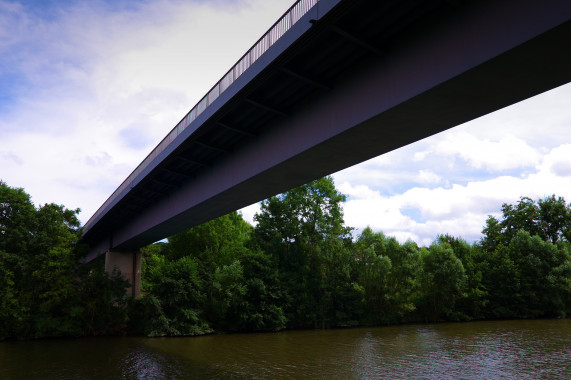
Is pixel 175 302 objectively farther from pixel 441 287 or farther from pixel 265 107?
pixel 441 287

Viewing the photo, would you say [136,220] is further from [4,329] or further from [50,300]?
[4,329]

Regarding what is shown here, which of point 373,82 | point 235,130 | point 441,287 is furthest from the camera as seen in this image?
point 441,287

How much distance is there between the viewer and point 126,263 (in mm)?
36625

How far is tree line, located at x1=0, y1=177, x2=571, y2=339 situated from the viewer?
2873 cm

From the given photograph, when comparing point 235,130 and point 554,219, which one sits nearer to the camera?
point 235,130

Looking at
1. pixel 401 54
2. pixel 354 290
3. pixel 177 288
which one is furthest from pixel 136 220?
pixel 401 54

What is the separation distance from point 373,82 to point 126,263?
32798mm

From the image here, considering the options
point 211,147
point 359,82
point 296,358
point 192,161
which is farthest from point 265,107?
point 296,358

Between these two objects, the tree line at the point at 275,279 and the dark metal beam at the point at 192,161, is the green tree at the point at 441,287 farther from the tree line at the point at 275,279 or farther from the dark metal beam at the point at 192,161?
the dark metal beam at the point at 192,161

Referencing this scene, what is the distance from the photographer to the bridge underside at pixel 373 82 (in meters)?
7.57

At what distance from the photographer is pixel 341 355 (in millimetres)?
19297

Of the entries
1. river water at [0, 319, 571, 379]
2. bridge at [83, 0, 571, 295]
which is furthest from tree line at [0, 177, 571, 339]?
bridge at [83, 0, 571, 295]

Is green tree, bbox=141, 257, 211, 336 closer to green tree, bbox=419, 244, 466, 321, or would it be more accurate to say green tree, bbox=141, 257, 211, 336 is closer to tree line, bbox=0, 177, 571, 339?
tree line, bbox=0, 177, 571, 339

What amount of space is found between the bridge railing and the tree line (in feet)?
37.6
